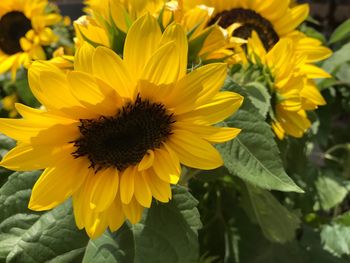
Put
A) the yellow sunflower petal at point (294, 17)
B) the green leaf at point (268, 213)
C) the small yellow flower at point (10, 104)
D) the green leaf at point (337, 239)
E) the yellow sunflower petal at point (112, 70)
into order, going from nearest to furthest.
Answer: the yellow sunflower petal at point (112, 70) → the green leaf at point (268, 213) → the yellow sunflower petal at point (294, 17) → the green leaf at point (337, 239) → the small yellow flower at point (10, 104)

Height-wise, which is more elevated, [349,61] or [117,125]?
[117,125]

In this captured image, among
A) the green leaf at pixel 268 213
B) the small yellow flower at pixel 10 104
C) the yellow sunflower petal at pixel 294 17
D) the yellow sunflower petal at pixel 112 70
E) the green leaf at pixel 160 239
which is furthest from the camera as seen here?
the small yellow flower at pixel 10 104

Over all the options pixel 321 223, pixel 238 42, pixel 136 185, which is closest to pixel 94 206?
pixel 136 185

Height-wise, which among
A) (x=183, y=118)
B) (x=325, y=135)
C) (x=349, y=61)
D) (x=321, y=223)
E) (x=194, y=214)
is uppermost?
(x=183, y=118)

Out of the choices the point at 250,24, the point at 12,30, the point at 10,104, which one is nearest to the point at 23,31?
the point at 12,30

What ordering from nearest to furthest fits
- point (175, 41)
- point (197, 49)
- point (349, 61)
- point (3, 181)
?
point (175, 41) → point (197, 49) → point (3, 181) → point (349, 61)

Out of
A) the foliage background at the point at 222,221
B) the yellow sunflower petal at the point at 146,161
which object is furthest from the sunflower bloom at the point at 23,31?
the yellow sunflower petal at the point at 146,161

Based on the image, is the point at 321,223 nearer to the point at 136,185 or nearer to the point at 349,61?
the point at 349,61

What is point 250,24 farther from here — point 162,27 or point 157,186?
point 157,186

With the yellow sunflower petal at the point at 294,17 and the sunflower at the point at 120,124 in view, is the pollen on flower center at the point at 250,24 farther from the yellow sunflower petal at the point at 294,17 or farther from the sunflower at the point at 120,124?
the sunflower at the point at 120,124
